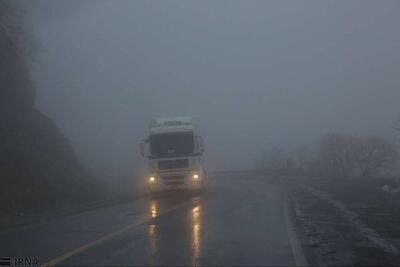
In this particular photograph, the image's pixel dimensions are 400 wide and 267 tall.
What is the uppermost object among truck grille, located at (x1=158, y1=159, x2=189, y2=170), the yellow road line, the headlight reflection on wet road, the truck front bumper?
truck grille, located at (x1=158, y1=159, x2=189, y2=170)

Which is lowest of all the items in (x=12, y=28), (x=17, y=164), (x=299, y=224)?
(x=299, y=224)

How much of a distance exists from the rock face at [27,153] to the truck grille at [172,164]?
15.8 ft

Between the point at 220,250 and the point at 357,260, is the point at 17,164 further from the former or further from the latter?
the point at 357,260

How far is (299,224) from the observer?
17.4m

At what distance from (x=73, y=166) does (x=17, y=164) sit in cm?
1018

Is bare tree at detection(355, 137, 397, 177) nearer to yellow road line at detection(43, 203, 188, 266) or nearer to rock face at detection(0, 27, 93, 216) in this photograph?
rock face at detection(0, 27, 93, 216)

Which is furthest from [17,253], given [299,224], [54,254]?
[299,224]

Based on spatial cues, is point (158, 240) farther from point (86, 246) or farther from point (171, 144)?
point (171, 144)

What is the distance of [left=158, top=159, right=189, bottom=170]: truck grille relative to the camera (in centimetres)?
3106

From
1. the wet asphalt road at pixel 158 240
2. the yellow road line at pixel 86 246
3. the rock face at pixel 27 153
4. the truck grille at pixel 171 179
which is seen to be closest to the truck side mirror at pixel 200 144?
the truck grille at pixel 171 179

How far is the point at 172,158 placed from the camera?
30984 millimetres

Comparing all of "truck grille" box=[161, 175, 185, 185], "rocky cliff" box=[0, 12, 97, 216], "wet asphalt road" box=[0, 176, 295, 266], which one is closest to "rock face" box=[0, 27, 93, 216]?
"rocky cliff" box=[0, 12, 97, 216]

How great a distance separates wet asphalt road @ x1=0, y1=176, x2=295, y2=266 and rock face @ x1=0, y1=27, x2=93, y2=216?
7926 millimetres

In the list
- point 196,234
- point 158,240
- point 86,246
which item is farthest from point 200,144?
point 86,246
